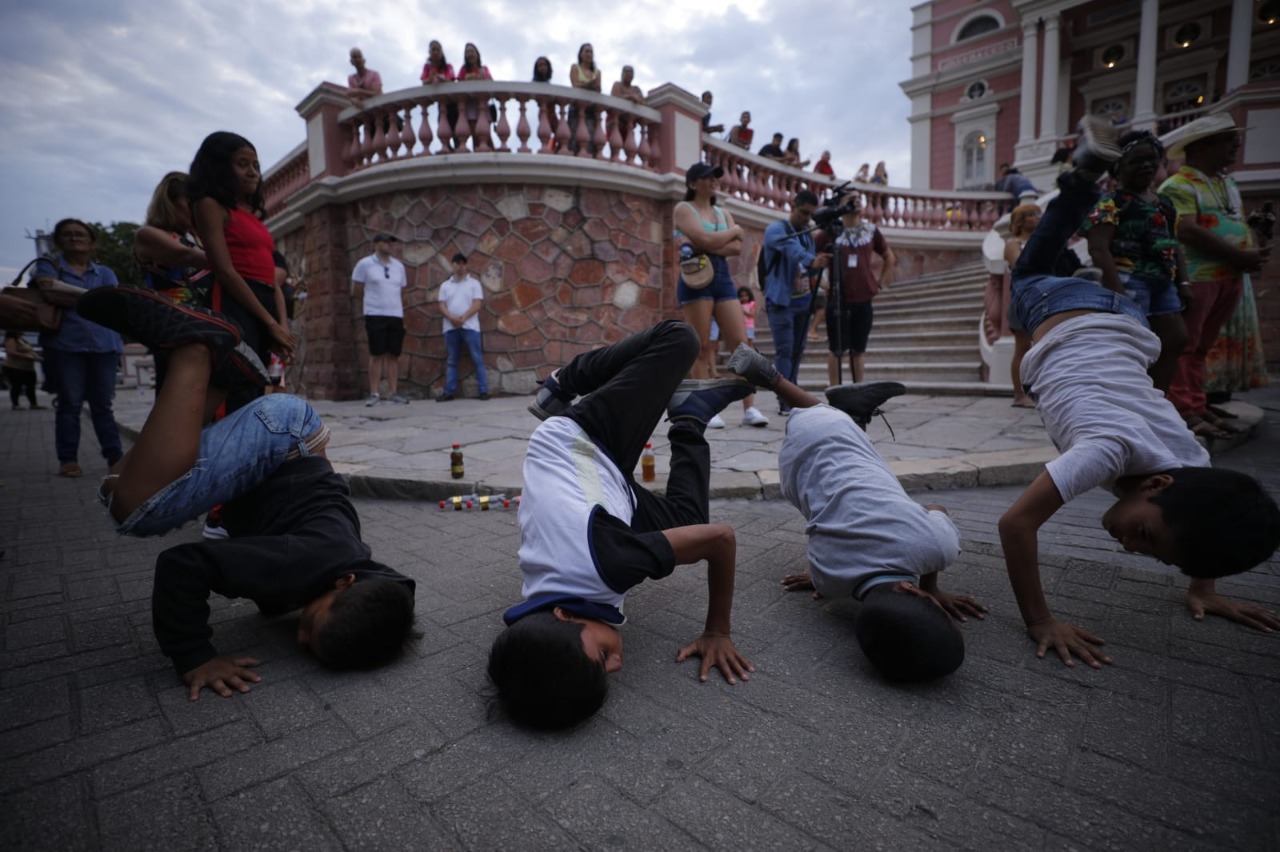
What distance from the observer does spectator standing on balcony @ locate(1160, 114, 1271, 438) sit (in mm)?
3977

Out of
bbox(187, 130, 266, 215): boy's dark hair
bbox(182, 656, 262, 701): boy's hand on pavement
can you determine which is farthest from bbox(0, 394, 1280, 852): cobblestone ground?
bbox(187, 130, 266, 215): boy's dark hair

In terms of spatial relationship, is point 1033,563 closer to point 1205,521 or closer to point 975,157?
point 1205,521

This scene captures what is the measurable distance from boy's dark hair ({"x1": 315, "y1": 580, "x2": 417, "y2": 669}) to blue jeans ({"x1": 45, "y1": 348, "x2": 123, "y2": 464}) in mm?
4518

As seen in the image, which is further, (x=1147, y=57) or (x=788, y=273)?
(x=1147, y=57)

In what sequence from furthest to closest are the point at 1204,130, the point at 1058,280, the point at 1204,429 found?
the point at 1204,429 → the point at 1204,130 → the point at 1058,280

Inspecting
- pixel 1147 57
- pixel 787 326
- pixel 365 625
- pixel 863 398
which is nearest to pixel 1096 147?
pixel 863 398

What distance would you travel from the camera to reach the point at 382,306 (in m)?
8.15

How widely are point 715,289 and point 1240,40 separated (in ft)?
63.4

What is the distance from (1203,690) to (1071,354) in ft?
4.12

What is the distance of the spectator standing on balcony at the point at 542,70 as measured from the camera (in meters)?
8.93

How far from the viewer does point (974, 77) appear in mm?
21641

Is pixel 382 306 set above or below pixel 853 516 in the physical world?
above

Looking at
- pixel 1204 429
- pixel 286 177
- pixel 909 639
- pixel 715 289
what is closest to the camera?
pixel 909 639

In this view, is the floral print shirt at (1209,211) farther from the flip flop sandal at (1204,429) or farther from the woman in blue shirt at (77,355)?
the woman in blue shirt at (77,355)
